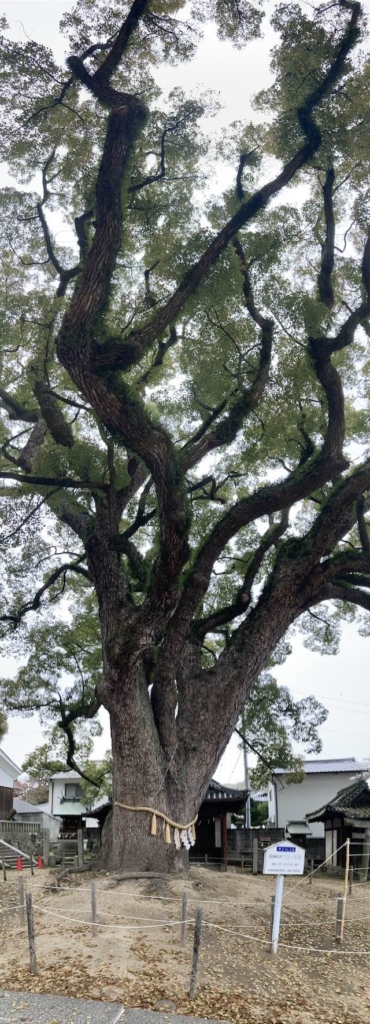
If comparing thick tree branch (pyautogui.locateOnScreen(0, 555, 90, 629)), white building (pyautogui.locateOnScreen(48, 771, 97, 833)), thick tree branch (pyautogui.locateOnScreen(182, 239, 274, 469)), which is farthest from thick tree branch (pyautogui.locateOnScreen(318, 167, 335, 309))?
white building (pyautogui.locateOnScreen(48, 771, 97, 833))

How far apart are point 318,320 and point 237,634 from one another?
5.58 metres

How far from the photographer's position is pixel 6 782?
3052 centimetres

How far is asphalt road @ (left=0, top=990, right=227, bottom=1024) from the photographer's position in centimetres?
550

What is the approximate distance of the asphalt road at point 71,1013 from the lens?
550 centimetres

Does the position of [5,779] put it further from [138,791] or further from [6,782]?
[138,791]

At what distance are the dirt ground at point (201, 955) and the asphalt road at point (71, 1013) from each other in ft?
0.63

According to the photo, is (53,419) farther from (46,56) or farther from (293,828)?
(293,828)

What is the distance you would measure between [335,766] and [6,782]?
14.7 metres

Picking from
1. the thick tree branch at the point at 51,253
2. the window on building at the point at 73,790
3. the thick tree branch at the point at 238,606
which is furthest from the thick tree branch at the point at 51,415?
the window on building at the point at 73,790

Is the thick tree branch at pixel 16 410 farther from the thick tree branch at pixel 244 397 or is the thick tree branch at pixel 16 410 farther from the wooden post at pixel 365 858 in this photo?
the wooden post at pixel 365 858

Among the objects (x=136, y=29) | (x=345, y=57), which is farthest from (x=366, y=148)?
(x=136, y=29)

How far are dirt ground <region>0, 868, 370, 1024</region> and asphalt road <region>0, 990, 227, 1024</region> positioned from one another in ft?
0.63

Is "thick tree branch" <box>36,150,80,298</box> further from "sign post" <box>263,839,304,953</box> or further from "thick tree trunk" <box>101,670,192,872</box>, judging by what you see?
"sign post" <box>263,839,304,953</box>

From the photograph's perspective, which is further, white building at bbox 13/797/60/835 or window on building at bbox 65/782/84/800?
window on building at bbox 65/782/84/800
